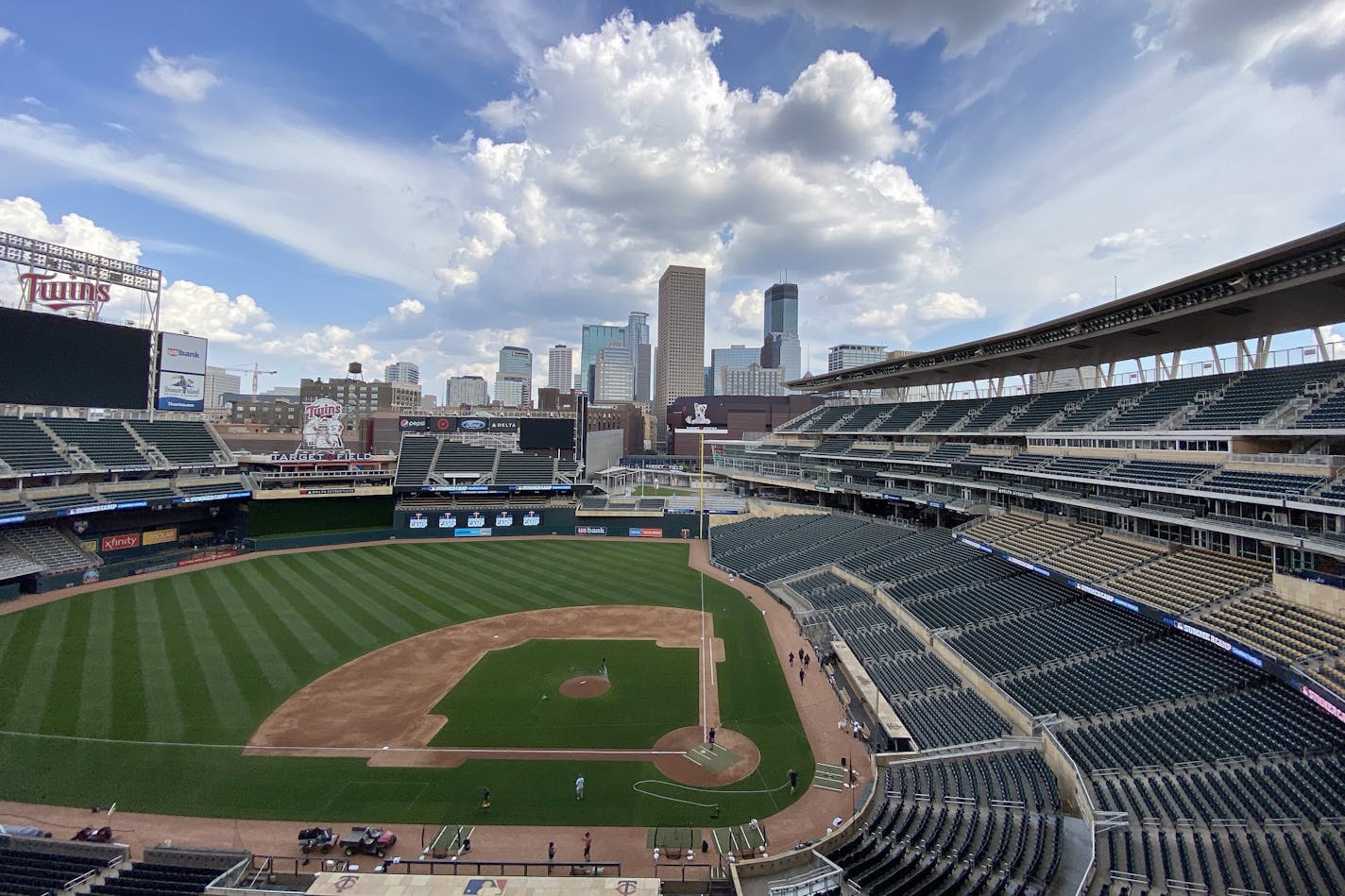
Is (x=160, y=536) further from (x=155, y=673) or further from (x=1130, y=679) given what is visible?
(x=1130, y=679)

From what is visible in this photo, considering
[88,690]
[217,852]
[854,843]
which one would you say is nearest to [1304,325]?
[854,843]

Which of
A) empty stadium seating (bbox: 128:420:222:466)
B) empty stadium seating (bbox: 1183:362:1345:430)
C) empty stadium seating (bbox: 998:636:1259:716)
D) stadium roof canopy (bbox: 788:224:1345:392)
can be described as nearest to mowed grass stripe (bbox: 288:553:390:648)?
empty stadium seating (bbox: 128:420:222:466)

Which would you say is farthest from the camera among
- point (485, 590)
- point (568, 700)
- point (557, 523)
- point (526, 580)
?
point (557, 523)

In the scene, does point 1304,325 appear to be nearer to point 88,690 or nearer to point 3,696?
point 88,690

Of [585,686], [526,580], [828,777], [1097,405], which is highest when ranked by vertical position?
[1097,405]

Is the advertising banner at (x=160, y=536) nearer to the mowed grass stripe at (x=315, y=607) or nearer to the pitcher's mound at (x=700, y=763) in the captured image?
the mowed grass stripe at (x=315, y=607)

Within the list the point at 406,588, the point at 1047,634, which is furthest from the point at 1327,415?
the point at 406,588

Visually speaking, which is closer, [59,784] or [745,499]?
[59,784]

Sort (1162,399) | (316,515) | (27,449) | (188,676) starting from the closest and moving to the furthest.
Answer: (188,676), (1162,399), (27,449), (316,515)
